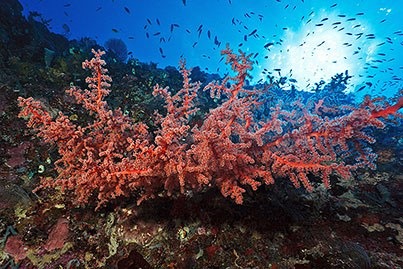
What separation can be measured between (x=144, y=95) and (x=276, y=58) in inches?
2588

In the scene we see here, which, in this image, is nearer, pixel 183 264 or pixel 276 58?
pixel 183 264

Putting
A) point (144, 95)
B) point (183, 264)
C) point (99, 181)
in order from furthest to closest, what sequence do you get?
point (144, 95) → point (183, 264) → point (99, 181)

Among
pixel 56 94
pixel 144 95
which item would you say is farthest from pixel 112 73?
pixel 56 94

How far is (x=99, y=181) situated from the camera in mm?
2418

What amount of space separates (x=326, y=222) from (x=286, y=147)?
1.29m

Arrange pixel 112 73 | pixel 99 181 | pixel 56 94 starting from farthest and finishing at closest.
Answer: pixel 112 73
pixel 56 94
pixel 99 181

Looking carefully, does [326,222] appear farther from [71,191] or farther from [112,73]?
[112,73]

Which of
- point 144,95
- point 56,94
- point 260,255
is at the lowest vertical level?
point 260,255

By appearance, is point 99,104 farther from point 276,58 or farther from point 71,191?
point 276,58

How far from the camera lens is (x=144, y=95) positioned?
783cm

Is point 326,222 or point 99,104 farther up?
point 99,104

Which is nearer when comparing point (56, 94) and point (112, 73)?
point (56, 94)

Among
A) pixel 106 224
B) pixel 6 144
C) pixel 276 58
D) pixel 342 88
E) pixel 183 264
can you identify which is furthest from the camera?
pixel 276 58

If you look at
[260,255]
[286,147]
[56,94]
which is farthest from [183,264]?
[56,94]
